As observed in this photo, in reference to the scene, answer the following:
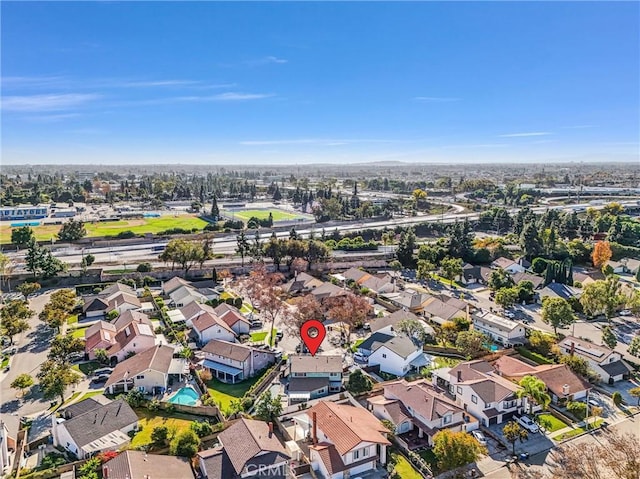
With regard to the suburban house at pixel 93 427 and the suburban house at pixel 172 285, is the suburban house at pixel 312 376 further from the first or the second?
the suburban house at pixel 172 285

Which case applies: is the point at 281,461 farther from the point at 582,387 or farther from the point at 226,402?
the point at 582,387

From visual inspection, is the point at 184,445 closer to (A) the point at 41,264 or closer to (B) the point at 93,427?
(B) the point at 93,427

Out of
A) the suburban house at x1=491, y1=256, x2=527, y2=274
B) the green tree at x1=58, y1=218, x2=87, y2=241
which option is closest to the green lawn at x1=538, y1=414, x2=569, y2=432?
the suburban house at x1=491, y1=256, x2=527, y2=274

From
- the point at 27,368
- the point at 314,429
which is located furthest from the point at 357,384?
the point at 27,368

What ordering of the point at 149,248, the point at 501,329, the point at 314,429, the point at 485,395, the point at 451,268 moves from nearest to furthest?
the point at 314,429, the point at 485,395, the point at 501,329, the point at 451,268, the point at 149,248

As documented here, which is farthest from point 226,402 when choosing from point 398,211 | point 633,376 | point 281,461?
point 398,211

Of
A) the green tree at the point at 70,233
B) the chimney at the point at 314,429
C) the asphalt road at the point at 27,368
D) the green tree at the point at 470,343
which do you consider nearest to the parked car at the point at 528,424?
the green tree at the point at 470,343
